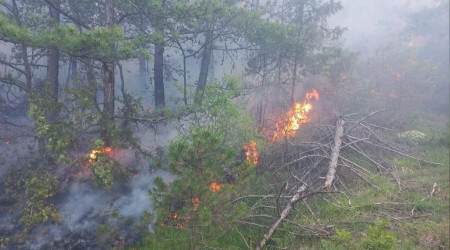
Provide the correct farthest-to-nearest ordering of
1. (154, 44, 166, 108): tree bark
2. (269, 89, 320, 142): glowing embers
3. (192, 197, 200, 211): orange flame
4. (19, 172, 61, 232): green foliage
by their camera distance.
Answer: (154, 44, 166, 108): tree bark → (269, 89, 320, 142): glowing embers → (19, 172, 61, 232): green foliage → (192, 197, 200, 211): orange flame

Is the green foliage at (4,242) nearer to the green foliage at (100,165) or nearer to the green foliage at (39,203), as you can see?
the green foliage at (39,203)

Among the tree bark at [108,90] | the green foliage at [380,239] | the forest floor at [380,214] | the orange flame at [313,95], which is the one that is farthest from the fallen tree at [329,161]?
the orange flame at [313,95]

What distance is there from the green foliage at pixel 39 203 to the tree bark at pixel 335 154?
725cm

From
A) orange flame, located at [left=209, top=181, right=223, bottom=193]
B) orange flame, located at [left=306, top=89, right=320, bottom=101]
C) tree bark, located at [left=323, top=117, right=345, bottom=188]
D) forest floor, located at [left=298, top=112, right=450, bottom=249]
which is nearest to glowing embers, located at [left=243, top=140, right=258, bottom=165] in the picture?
tree bark, located at [left=323, top=117, right=345, bottom=188]

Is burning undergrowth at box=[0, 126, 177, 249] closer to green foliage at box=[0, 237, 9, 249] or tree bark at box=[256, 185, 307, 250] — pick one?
green foliage at box=[0, 237, 9, 249]

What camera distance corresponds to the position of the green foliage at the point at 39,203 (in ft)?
27.3

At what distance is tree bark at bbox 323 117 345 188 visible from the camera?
25.5 feet

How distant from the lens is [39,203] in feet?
28.2

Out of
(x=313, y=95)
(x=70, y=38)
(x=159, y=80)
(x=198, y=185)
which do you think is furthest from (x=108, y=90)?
(x=313, y=95)

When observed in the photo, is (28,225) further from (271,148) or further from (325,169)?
(325,169)

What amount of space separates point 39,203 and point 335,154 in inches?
328

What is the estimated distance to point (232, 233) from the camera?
7.66 meters

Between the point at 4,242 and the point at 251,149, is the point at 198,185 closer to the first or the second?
the point at 251,149

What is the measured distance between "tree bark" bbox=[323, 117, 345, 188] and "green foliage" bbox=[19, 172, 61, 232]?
Answer: 23.8ft
